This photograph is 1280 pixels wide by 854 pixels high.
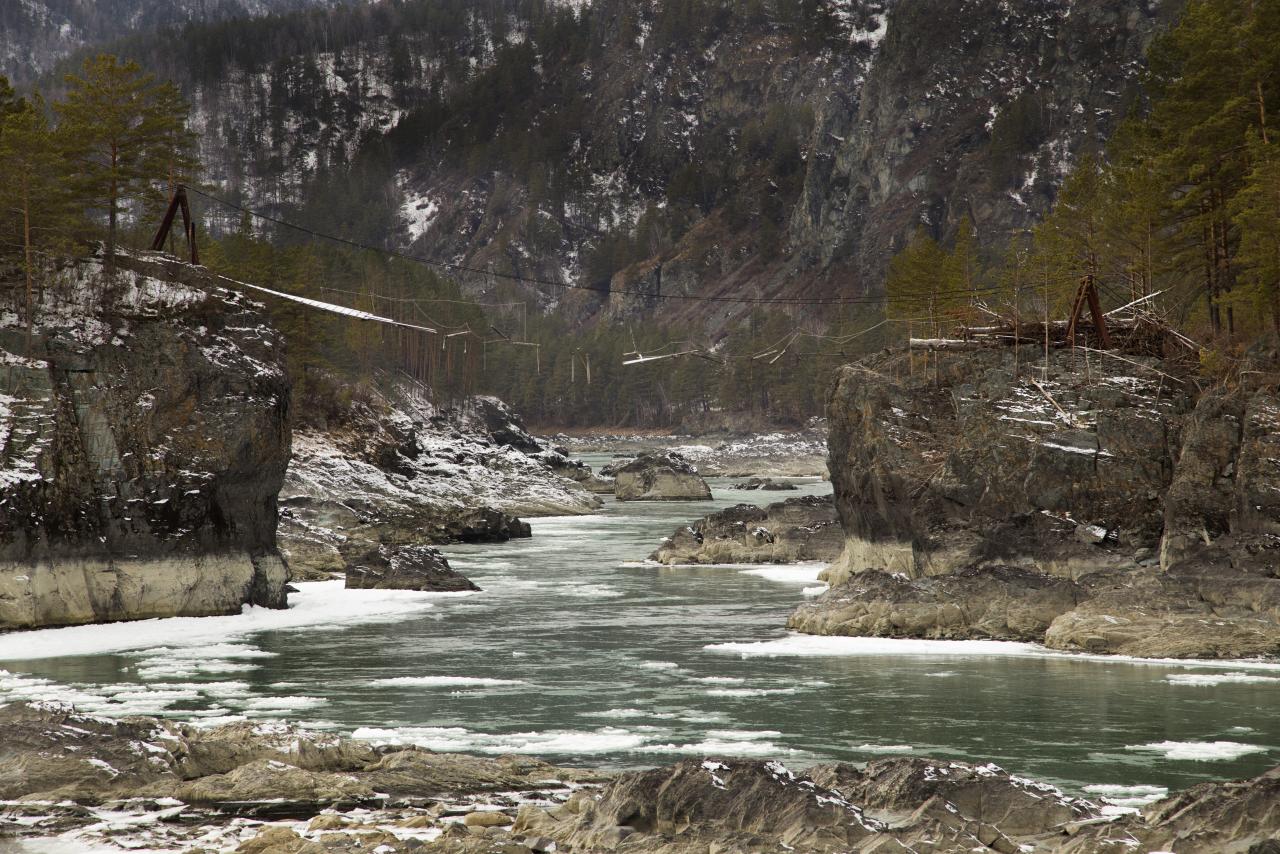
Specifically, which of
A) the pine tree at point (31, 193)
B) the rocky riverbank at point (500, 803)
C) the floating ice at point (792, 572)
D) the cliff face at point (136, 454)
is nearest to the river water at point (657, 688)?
the cliff face at point (136, 454)

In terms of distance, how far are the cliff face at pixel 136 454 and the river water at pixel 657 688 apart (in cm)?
127

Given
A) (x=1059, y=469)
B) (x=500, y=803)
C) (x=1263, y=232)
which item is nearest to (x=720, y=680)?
(x=500, y=803)

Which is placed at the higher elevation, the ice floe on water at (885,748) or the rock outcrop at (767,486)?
the ice floe on water at (885,748)

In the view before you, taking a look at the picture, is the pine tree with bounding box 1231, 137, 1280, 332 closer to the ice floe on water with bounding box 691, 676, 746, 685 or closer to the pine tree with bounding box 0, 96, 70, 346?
the ice floe on water with bounding box 691, 676, 746, 685

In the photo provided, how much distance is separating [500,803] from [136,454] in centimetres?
2311

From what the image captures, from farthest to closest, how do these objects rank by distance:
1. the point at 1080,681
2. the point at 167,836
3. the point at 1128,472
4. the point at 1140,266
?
the point at 1140,266 → the point at 1128,472 → the point at 1080,681 → the point at 167,836

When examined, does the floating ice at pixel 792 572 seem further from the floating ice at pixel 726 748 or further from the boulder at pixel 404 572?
the floating ice at pixel 726 748

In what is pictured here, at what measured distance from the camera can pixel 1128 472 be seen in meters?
37.8

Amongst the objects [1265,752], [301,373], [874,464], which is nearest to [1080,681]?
[1265,752]

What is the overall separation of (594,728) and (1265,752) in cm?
1053

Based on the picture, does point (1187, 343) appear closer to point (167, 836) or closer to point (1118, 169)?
point (1118, 169)

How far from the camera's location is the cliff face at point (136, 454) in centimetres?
3506

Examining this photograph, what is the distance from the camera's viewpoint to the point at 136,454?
122 feet

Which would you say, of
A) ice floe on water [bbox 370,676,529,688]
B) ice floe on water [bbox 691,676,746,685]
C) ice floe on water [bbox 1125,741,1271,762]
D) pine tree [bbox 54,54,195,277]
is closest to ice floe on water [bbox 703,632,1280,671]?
ice floe on water [bbox 691,676,746,685]
